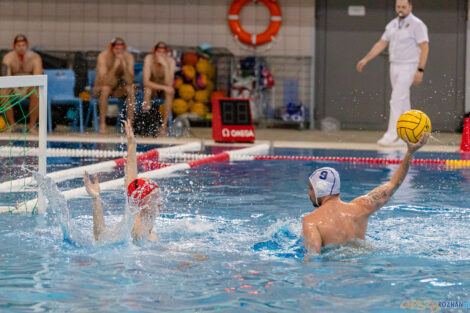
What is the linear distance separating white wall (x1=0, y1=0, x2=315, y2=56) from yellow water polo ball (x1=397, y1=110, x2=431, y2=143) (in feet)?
31.2

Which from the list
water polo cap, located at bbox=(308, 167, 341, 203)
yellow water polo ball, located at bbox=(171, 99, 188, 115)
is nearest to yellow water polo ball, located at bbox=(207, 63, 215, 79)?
yellow water polo ball, located at bbox=(171, 99, 188, 115)

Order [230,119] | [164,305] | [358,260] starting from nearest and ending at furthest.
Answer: [164,305]
[358,260]
[230,119]

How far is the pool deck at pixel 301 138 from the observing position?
10.4 m

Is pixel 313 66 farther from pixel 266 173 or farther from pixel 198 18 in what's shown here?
pixel 266 173

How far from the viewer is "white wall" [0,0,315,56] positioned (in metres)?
13.9

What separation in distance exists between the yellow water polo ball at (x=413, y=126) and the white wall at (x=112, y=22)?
951cm

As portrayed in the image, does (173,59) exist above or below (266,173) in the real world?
above

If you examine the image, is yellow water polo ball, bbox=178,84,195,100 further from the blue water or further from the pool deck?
the blue water

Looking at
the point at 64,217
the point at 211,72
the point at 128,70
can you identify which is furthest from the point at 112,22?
the point at 64,217

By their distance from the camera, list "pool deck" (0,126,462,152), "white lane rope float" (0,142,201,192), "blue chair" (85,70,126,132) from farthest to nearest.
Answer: "blue chair" (85,70,126,132) < "pool deck" (0,126,462,152) < "white lane rope float" (0,142,201,192)

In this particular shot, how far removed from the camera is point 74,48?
13.8 m

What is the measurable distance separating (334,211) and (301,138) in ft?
25.8

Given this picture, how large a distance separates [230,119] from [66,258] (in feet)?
23.0

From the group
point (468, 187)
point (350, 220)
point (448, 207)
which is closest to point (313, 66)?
point (468, 187)
